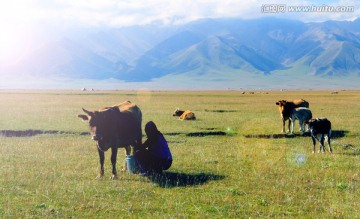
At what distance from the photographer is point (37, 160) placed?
1797 cm

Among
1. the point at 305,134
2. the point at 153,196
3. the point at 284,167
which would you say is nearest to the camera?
the point at 153,196

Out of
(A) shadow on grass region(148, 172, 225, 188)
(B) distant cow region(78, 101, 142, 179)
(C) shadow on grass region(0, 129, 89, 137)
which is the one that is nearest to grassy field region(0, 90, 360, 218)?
(A) shadow on grass region(148, 172, 225, 188)

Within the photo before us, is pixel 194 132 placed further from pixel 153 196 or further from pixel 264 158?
pixel 153 196

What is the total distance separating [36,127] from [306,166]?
68.7 feet

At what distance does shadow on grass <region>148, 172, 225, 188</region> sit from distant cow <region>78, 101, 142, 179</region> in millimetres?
1559

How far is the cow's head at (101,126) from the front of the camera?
14312 millimetres

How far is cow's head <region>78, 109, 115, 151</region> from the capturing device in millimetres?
14312

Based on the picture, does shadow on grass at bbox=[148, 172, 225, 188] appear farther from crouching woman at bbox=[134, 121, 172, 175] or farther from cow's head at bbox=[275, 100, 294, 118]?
cow's head at bbox=[275, 100, 294, 118]

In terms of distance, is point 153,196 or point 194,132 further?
point 194,132

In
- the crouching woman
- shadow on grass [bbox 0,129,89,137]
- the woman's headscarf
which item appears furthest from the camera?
shadow on grass [bbox 0,129,89,137]

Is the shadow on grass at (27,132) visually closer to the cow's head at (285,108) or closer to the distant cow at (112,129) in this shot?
the distant cow at (112,129)

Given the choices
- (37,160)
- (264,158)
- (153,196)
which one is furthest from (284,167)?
(37,160)

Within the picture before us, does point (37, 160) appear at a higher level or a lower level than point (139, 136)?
lower

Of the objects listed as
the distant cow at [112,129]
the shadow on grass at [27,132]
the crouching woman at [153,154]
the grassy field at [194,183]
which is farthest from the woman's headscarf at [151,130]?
the shadow on grass at [27,132]
